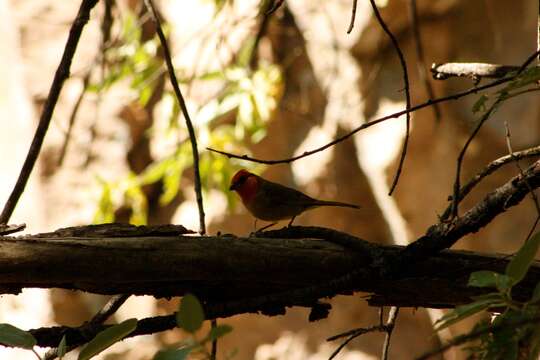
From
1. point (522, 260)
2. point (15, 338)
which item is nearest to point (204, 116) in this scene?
point (15, 338)

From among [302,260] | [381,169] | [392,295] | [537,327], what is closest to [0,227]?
[302,260]

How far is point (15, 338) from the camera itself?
4.75 ft

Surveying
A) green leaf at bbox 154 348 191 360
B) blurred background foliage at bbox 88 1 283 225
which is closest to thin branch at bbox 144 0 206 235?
green leaf at bbox 154 348 191 360

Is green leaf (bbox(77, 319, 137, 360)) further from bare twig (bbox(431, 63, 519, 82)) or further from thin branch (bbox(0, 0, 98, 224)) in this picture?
bare twig (bbox(431, 63, 519, 82))

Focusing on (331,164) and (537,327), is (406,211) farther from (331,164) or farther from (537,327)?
(537,327)

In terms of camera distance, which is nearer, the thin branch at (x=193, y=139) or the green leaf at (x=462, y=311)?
the green leaf at (x=462, y=311)

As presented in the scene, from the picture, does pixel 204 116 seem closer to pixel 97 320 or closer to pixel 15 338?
pixel 97 320

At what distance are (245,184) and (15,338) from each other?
3144mm

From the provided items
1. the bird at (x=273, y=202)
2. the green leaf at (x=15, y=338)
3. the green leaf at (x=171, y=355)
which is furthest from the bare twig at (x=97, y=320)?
the bird at (x=273, y=202)

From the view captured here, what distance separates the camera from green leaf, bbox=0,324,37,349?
4.72 ft

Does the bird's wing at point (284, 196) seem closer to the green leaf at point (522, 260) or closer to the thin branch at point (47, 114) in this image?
the thin branch at point (47, 114)

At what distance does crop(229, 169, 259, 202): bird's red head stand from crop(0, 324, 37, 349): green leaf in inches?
119

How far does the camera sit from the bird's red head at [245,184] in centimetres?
449

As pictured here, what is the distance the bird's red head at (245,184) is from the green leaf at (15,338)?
301 centimetres
